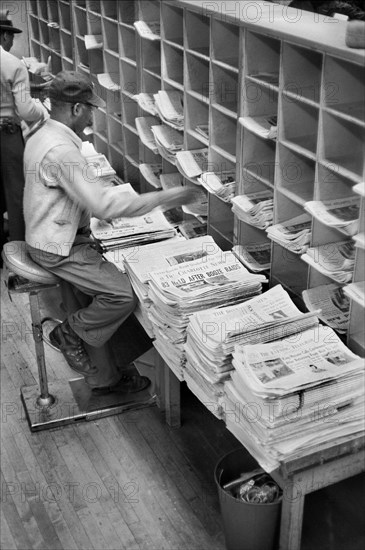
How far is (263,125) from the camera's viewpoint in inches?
141

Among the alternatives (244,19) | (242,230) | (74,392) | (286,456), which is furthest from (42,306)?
(286,456)

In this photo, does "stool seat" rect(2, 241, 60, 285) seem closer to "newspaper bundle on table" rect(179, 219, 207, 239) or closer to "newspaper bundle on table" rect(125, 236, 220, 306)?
"newspaper bundle on table" rect(125, 236, 220, 306)

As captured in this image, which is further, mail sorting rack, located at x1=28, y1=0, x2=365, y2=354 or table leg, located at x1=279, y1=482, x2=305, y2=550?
mail sorting rack, located at x1=28, y1=0, x2=365, y2=354

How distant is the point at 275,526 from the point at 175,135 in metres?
2.44

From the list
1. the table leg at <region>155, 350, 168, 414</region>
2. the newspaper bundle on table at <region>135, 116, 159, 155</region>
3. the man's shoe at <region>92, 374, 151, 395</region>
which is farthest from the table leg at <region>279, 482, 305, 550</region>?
the newspaper bundle on table at <region>135, 116, 159, 155</region>

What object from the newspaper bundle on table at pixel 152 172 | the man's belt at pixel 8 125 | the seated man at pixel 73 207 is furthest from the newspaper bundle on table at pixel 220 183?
the man's belt at pixel 8 125

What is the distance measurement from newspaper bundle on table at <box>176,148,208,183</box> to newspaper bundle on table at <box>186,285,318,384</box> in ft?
3.49

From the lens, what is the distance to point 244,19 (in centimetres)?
349

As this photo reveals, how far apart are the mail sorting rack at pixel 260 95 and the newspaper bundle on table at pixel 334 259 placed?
0.05 meters

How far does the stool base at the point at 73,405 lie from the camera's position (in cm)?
401

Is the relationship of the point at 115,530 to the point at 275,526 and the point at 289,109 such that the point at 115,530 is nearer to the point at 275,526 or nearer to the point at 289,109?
the point at 275,526

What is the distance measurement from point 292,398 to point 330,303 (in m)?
0.73

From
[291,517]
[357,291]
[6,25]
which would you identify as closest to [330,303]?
[357,291]

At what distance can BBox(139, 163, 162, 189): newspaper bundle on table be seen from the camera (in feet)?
15.8
